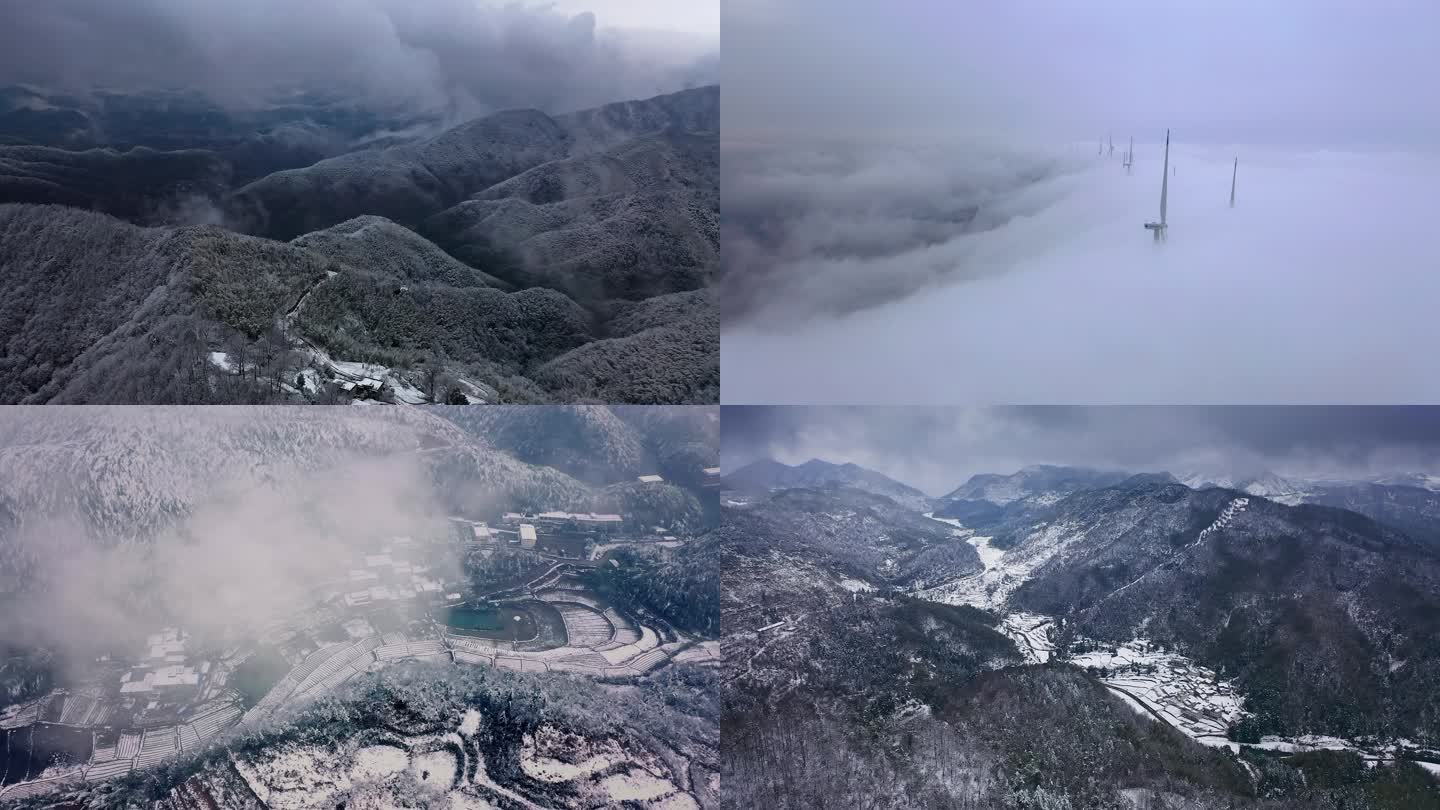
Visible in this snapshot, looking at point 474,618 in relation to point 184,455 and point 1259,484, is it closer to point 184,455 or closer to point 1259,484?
point 184,455

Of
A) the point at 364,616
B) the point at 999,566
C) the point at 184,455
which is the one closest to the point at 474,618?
the point at 364,616

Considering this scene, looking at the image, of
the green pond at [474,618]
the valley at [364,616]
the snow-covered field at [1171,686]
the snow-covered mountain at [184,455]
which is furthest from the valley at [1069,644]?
the snow-covered mountain at [184,455]

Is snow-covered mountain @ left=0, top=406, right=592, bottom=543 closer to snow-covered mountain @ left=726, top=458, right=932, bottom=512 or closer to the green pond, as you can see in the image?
the green pond

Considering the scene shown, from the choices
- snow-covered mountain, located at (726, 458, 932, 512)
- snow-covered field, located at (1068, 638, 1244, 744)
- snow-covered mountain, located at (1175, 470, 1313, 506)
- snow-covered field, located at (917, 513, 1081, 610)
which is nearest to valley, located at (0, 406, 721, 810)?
snow-covered mountain, located at (726, 458, 932, 512)

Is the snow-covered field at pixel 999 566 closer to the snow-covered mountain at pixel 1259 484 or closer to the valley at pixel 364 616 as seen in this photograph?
the snow-covered mountain at pixel 1259 484

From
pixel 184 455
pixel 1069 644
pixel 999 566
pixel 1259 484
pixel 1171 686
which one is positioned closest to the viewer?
pixel 184 455

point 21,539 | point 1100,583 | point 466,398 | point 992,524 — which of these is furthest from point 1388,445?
point 21,539
